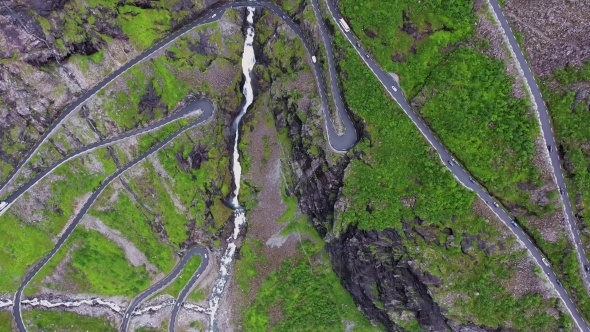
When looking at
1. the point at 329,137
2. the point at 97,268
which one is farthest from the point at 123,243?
the point at 329,137

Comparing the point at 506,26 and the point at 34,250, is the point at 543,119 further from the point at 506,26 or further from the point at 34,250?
the point at 34,250

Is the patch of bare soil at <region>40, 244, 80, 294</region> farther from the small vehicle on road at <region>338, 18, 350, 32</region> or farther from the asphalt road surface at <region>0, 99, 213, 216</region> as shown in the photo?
the small vehicle on road at <region>338, 18, 350, 32</region>

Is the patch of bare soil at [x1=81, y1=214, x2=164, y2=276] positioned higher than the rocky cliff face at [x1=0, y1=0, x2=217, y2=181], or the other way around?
the rocky cliff face at [x1=0, y1=0, x2=217, y2=181]

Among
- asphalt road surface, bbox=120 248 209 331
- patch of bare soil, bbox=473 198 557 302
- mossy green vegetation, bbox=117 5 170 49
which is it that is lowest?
patch of bare soil, bbox=473 198 557 302

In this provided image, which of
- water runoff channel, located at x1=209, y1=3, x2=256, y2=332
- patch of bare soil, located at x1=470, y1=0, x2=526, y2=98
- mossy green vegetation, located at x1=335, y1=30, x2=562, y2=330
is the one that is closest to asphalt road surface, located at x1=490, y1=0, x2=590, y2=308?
patch of bare soil, located at x1=470, y1=0, x2=526, y2=98

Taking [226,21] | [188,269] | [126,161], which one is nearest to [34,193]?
[126,161]

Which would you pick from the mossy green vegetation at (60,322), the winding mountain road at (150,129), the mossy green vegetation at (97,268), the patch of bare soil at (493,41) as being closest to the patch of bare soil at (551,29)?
the patch of bare soil at (493,41)

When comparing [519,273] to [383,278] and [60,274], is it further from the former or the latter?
[60,274]
